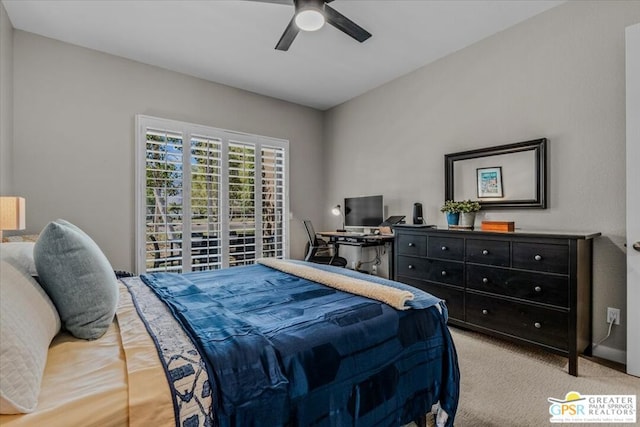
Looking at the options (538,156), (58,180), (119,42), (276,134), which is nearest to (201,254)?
(58,180)

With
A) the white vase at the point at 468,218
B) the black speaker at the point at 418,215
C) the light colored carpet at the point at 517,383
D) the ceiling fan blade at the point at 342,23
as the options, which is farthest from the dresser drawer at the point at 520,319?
the ceiling fan blade at the point at 342,23

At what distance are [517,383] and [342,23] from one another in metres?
2.83

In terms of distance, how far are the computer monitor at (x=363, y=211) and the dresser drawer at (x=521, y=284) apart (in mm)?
1615

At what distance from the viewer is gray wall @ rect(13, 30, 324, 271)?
118 inches

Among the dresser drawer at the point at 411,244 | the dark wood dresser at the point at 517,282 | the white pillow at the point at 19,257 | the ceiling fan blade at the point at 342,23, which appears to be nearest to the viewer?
the white pillow at the point at 19,257

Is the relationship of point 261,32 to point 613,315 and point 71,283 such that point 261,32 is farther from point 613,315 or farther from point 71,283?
point 613,315

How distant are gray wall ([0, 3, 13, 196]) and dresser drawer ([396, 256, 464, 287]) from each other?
3668 mm

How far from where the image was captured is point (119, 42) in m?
3.15

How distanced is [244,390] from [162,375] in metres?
0.24

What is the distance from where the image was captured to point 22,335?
2.69 ft

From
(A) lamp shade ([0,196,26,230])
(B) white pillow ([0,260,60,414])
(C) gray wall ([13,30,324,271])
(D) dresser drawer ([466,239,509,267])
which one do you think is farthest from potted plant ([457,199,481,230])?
(A) lamp shade ([0,196,26,230])

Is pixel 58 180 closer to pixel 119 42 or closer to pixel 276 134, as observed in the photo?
pixel 119 42

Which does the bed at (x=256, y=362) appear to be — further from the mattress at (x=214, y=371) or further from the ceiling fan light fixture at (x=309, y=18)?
the ceiling fan light fixture at (x=309, y=18)

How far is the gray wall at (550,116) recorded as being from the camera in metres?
2.32
